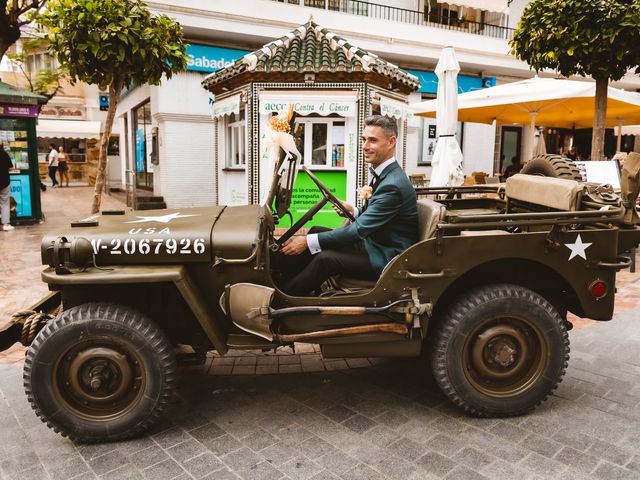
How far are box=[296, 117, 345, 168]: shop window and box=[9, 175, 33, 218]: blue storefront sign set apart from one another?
6.53m

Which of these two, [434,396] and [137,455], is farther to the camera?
[434,396]

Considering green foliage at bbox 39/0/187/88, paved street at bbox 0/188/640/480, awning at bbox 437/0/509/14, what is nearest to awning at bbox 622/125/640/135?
awning at bbox 437/0/509/14

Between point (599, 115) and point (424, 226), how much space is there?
6.93 meters

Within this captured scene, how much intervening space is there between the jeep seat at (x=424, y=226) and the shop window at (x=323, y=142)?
772 cm

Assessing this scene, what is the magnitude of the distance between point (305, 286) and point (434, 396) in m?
1.21

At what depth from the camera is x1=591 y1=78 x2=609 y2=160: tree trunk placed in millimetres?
8578

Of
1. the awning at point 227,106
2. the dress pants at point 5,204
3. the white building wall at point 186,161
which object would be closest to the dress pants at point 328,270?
the awning at point 227,106

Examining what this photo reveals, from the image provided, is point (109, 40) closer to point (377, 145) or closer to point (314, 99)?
point (377, 145)

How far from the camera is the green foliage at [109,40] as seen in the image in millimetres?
5707

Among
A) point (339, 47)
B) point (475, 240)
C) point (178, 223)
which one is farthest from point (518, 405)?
point (339, 47)

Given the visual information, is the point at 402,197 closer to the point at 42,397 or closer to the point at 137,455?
the point at 137,455

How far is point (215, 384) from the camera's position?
12.6 ft

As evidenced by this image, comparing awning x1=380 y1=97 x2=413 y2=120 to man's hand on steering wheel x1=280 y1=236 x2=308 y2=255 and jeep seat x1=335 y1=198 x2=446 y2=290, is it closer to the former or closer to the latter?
jeep seat x1=335 y1=198 x2=446 y2=290

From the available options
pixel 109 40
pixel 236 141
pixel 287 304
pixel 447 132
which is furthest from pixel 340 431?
pixel 236 141
